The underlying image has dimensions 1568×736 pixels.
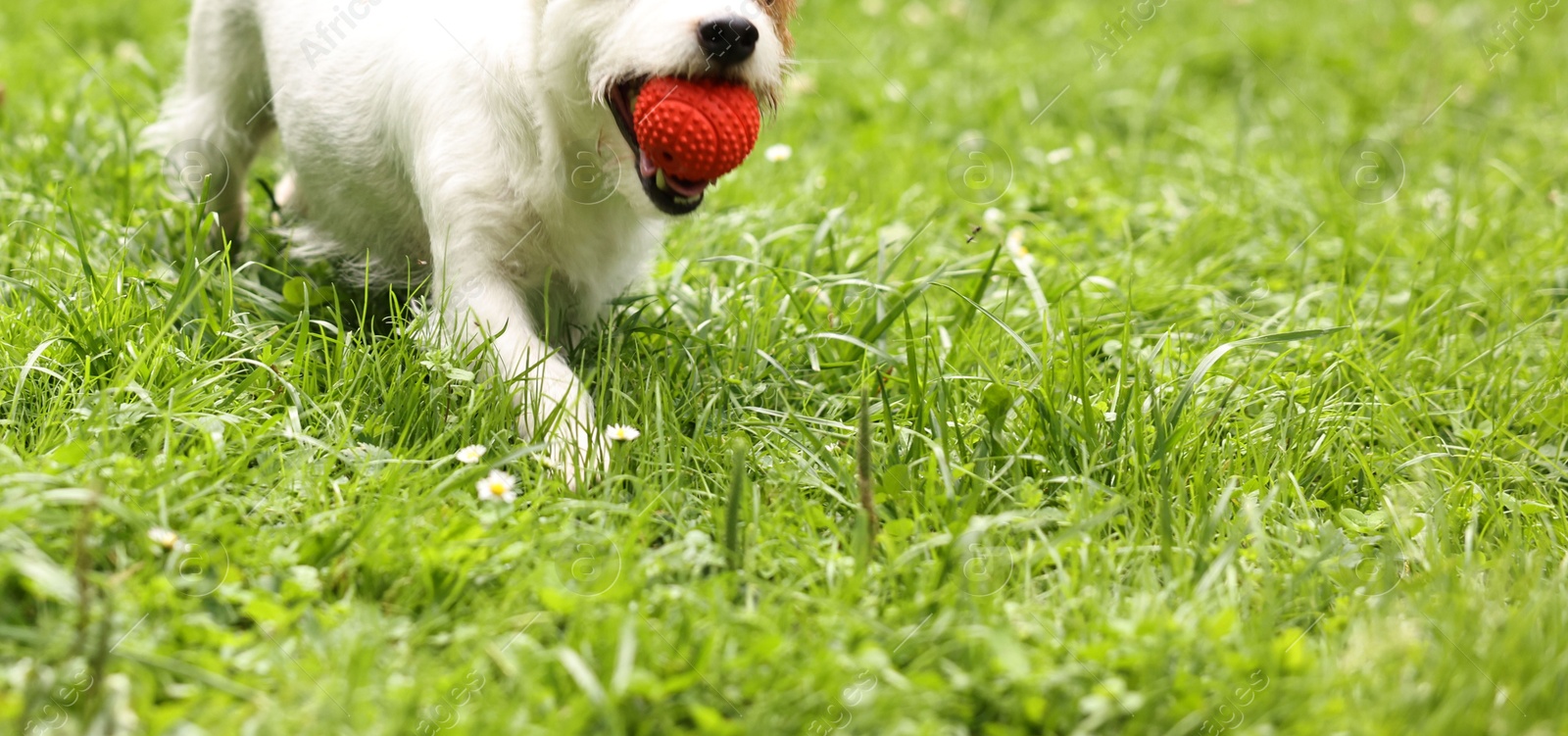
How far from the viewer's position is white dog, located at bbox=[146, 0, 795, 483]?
2.82 m

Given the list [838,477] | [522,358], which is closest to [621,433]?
[522,358]

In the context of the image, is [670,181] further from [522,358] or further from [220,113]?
[220,113]

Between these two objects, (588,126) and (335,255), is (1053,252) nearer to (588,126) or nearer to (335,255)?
(588,126)

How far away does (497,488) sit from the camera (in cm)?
255

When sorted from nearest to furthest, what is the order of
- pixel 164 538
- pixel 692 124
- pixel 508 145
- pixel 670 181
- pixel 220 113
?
pixel 164 538, pixel 692 124, pixel 670 181, pixel 508 145, pixel 220 113

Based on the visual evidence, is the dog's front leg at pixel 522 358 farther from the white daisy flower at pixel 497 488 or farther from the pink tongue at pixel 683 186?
the pink tongue at pixel 683 186

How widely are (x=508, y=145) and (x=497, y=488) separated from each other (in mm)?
883

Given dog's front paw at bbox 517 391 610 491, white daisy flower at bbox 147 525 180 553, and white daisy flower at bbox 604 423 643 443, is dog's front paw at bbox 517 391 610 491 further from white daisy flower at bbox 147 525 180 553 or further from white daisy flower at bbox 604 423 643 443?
white daisy flower at bbox 147 525 180 553

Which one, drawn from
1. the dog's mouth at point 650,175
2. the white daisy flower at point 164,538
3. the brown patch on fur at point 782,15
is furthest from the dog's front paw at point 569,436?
the brown patch on fur at point 782,15

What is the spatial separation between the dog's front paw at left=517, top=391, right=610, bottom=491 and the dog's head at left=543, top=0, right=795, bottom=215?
51 cm

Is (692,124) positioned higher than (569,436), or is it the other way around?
(692,124)

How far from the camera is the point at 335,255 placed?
3.61m

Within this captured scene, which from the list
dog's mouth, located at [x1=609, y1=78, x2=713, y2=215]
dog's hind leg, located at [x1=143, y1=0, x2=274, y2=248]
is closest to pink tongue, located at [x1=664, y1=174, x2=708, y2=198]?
dog's mouth, located at [x1=609, y1=78, x2=713, y2=215]

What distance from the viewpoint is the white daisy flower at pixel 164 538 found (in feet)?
7.34
